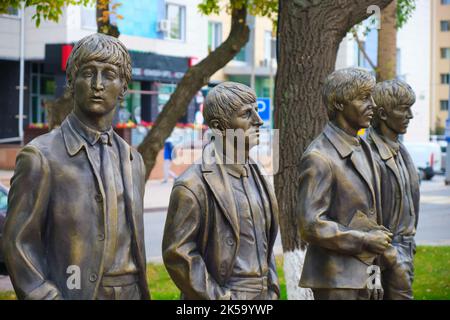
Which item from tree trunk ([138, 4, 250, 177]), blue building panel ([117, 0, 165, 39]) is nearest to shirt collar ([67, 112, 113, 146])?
tree trunk ([138, 4, 250, 177])

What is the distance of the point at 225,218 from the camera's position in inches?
178

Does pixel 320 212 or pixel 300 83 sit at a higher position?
pixel 300 83

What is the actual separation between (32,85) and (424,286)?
2444 cm

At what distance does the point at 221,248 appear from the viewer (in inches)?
177

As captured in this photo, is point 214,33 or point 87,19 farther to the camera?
point 214,33

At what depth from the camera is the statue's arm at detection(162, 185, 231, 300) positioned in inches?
175

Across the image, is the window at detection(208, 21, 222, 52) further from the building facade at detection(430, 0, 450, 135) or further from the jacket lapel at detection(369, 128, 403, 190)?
the jacket lapel at detection(369, 128, 403, 190)

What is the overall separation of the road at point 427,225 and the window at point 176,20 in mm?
12167

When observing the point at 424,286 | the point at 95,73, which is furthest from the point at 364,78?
the point at 424,286

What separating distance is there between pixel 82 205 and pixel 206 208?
0.77 metres

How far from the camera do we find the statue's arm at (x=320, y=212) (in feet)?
16.6

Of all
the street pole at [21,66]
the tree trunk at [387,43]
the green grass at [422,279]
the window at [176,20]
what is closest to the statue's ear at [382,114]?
the green grass at [422,279]

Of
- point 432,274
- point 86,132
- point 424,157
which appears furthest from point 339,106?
point 424,157

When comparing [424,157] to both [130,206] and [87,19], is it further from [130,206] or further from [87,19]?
[130,206]
